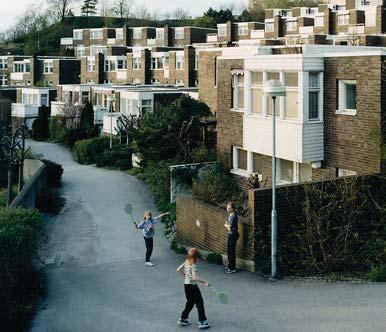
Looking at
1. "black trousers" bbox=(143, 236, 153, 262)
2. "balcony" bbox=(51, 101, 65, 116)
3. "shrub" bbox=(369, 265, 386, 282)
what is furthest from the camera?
"balcony" bbox=(51, 101, 65, 116)

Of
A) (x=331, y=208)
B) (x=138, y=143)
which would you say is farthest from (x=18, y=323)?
(x=138, y=143)

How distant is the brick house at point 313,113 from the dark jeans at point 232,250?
17.9ft

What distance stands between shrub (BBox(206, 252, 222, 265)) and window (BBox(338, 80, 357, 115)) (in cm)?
640

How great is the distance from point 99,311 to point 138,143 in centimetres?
1541

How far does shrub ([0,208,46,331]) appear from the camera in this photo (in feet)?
43.2

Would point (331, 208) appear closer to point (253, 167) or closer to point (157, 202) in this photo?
point (253, 167)

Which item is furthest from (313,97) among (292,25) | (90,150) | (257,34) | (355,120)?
(292,25)

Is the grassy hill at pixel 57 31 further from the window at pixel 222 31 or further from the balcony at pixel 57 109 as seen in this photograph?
the balcony at pixel 57 109

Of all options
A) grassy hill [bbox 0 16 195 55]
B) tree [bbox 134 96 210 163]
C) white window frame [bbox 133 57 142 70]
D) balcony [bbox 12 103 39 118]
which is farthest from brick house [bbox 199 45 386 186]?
grassy hill [bbox 0 16 195 55]

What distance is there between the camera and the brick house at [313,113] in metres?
19.7

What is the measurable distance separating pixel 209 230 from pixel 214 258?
37.1 inches

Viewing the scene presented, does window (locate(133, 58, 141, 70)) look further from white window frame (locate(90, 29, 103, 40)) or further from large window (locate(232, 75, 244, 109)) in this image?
large window (locate(232, 75, 244, 109))

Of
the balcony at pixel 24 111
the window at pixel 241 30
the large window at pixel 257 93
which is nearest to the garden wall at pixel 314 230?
the large window at pixel 257 93

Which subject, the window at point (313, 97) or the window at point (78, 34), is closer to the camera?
the window at point (313, 97)
